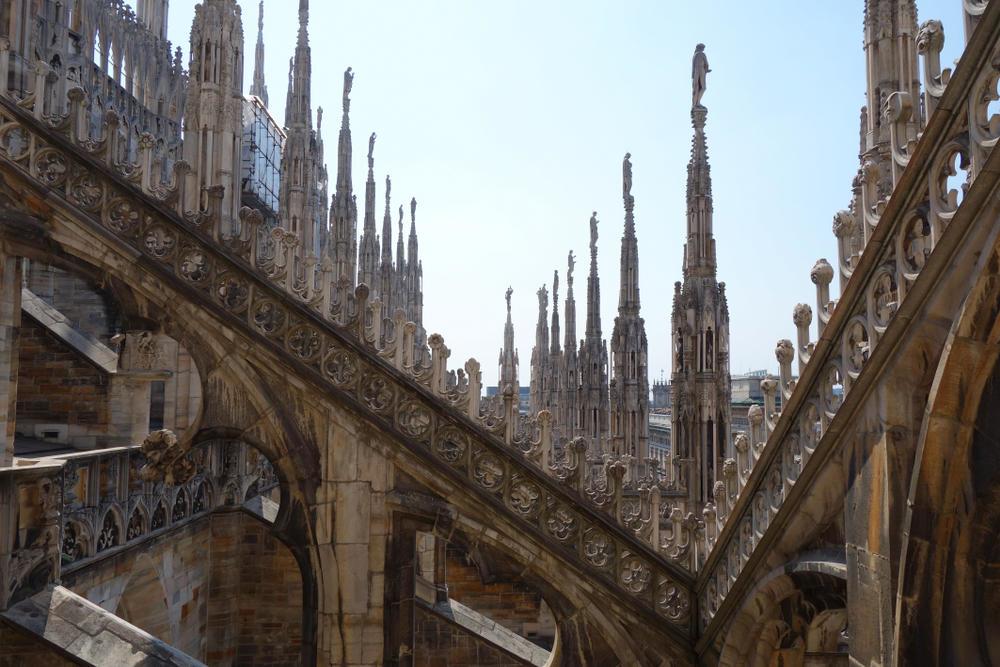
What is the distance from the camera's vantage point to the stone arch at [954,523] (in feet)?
13.3

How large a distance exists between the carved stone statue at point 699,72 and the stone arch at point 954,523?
11.1 m

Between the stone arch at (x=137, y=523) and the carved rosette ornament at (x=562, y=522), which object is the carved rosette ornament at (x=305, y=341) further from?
the stone arch at (x=137, y=523)

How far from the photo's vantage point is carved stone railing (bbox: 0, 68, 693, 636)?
6.61 metres

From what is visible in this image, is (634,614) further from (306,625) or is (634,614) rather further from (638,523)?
(306,625)

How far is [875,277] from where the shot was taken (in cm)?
448

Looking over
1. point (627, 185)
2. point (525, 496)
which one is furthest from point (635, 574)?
point (627, 185)

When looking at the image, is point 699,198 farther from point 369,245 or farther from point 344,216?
point 369,245

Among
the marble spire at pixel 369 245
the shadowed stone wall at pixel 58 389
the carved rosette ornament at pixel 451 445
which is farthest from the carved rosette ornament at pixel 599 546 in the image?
the marble spire at pixel 369 245

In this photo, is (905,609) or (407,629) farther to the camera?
(407,629)

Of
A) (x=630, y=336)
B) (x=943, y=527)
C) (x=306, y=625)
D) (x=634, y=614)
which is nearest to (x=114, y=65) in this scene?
(x=630, y=336)

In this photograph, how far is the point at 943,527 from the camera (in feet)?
13.8

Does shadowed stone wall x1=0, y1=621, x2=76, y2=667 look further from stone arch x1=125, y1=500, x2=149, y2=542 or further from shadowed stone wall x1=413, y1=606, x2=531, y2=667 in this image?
shadowed stone wall x1=413, y1=606, x2=531, y2=667

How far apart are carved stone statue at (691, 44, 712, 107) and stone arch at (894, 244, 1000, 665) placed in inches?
439

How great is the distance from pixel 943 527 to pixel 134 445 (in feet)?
28.2
